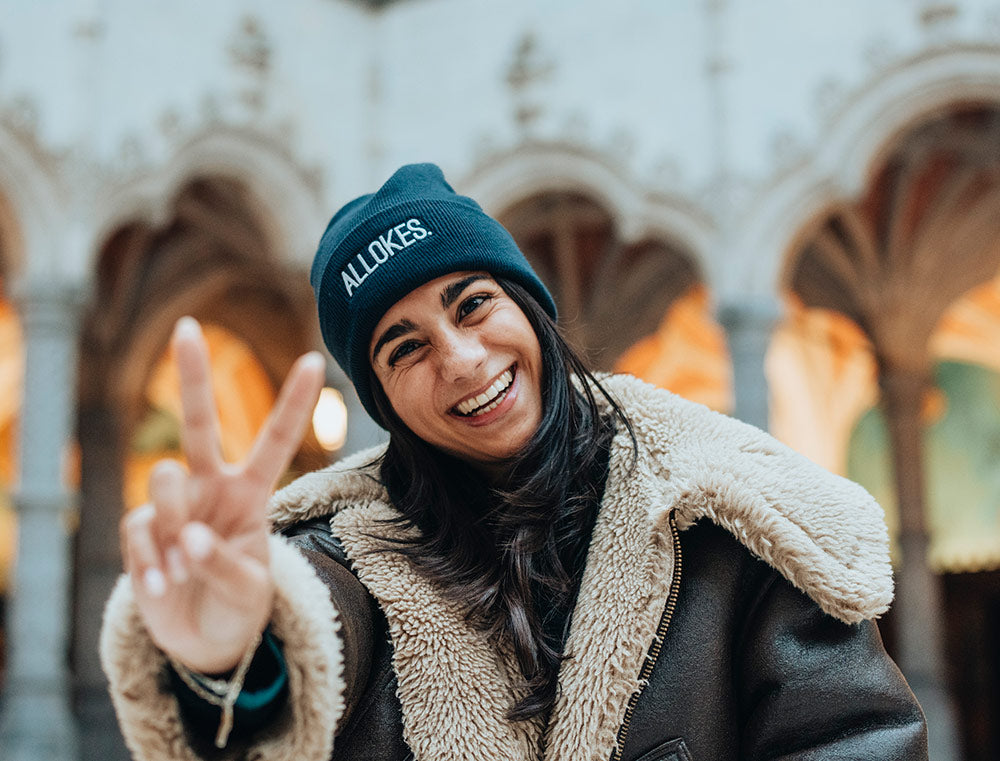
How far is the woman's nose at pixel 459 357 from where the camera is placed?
4.26 feet

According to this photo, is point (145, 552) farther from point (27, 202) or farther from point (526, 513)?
point (27, 202)

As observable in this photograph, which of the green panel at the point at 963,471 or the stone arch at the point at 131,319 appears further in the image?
the green panel at the point at 963,471

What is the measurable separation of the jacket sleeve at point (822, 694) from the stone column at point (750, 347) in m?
6.29

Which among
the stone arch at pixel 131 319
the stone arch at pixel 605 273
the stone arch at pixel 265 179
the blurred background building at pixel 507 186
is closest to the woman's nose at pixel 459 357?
the blurred background building at pixel 507 186

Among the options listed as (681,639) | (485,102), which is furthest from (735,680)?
(485,102)

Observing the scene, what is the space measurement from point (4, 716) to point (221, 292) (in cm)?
565

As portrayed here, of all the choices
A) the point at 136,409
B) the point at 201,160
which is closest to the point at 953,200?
the point at 201,160

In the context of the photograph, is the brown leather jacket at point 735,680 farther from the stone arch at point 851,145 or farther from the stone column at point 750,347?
the stone arch at point 851,145

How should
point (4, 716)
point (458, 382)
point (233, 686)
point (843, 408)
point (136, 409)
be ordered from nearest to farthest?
point (233, 686) → point (458, 382) → point (4, 716) → point (136, 409) → point (843, 408)

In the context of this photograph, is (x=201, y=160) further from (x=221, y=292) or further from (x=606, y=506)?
(x=606, y=506)

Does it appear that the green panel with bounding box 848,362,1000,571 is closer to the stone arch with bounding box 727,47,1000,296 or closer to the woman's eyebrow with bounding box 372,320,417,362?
the stone arch with bounding box 727,47,1000,296

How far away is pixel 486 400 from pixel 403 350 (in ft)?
0.37

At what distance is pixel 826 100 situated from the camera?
294 inches

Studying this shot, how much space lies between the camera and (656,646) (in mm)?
1189
